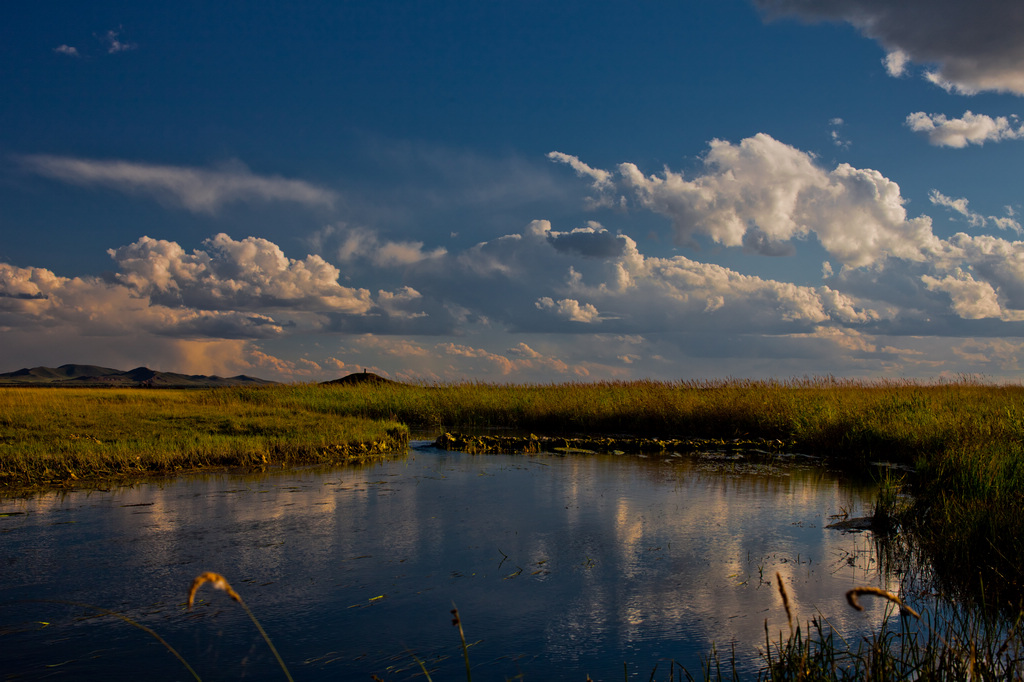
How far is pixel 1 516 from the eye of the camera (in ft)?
24.5

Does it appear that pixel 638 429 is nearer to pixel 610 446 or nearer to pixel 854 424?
pixel 610 446

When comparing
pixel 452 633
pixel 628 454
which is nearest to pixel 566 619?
pixel 452 633

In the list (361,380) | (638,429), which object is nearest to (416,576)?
(638,429)

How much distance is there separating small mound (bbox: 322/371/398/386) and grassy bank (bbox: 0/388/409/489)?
1089cm

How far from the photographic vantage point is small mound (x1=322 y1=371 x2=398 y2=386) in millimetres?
29075

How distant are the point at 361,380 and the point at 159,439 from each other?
687 inches

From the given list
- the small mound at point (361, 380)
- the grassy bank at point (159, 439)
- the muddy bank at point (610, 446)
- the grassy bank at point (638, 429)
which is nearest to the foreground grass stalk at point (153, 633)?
the grassy bank at point (638, 429)

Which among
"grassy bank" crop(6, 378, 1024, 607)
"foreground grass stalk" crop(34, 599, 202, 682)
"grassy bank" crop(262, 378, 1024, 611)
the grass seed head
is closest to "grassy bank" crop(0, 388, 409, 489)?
"grassy bank" crop(6, 378, 1024, 607)

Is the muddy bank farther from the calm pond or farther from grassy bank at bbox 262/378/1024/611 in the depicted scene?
the calm pond

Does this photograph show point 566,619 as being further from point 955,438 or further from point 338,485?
point 955,438

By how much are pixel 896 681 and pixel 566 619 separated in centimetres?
208

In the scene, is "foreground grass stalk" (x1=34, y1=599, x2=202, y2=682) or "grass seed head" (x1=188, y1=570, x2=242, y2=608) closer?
"grass seed head" (x1=188, y1=570, x2=242, y2=608)

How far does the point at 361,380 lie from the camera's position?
29703 millimetres

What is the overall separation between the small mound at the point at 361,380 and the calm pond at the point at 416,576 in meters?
19.6
